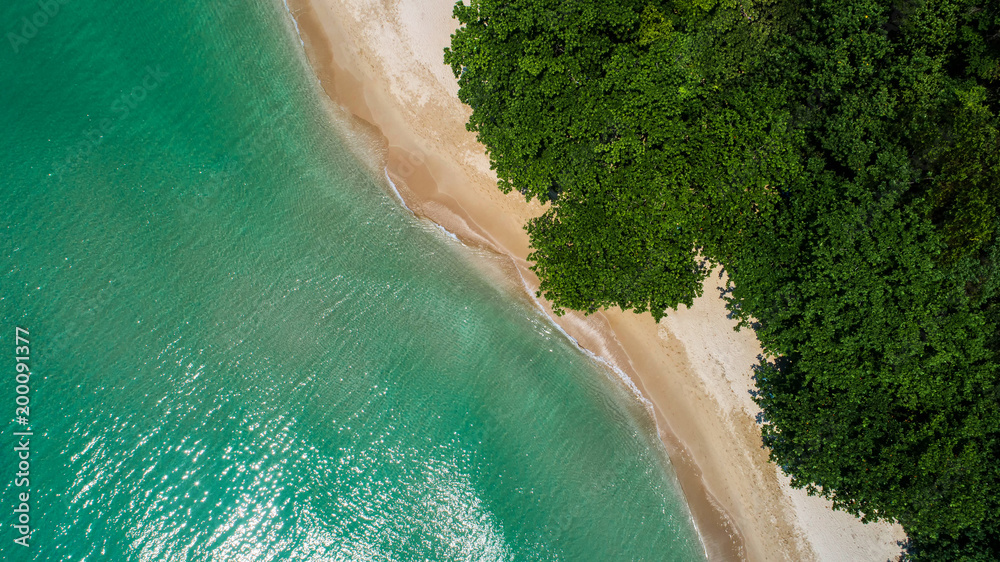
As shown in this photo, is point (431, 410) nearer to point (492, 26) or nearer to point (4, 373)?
point (492, 26)

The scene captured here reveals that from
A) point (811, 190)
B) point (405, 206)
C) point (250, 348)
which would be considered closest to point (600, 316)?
point (811, 190)

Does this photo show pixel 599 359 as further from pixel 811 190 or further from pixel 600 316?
pixel 811 190

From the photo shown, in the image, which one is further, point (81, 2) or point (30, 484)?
point (81, 2)

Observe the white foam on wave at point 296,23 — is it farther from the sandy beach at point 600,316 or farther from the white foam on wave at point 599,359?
the white foam on wave at point 599,359

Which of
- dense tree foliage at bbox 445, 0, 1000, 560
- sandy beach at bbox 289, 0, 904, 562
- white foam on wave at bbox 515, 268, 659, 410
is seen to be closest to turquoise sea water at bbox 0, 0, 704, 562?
white foam on wave at bbox 515, 268, 659, 410

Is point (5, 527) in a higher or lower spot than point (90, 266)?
lower

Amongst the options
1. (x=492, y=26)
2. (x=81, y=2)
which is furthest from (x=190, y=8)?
(x=492, y=26)

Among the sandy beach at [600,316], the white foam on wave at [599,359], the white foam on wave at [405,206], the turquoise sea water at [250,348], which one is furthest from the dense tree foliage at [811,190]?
the turquoise sea water at [250,348]

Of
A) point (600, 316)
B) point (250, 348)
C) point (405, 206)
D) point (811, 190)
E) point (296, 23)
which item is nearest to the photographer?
point (811, 190)
